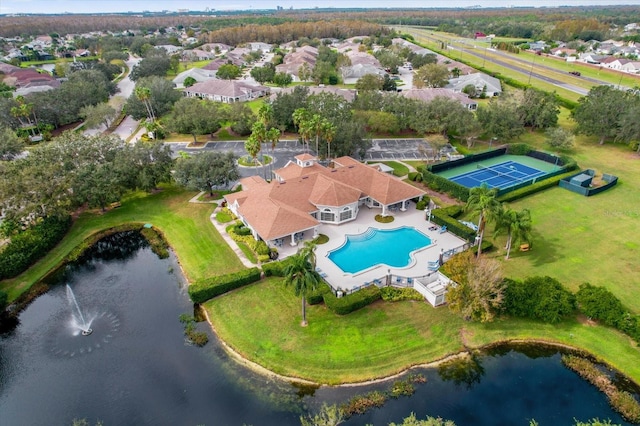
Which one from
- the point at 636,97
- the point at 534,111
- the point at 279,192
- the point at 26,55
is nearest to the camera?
the point at 279,192

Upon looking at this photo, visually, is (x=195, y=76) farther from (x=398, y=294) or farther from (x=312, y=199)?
(x=398, y=294)

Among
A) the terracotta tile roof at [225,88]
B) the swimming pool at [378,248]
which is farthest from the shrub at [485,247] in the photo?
the terracotta tile roof at [225,88]

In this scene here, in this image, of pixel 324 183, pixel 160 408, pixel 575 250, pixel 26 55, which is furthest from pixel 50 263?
pixel 26 55

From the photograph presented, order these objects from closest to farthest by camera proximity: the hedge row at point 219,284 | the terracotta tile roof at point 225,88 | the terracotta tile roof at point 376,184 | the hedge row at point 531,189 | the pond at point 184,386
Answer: the pond at point 184,386 → the hedge row at point 219,284 → the terracotta tile roof at point 376,184 → the hedge row at point 531,189 → the terracotta tile roof at point 225,88

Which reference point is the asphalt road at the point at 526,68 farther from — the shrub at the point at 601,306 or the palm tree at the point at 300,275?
the palm tree at the point at 300,275

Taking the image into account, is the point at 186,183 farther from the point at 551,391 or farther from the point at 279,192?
the point at 551,391
